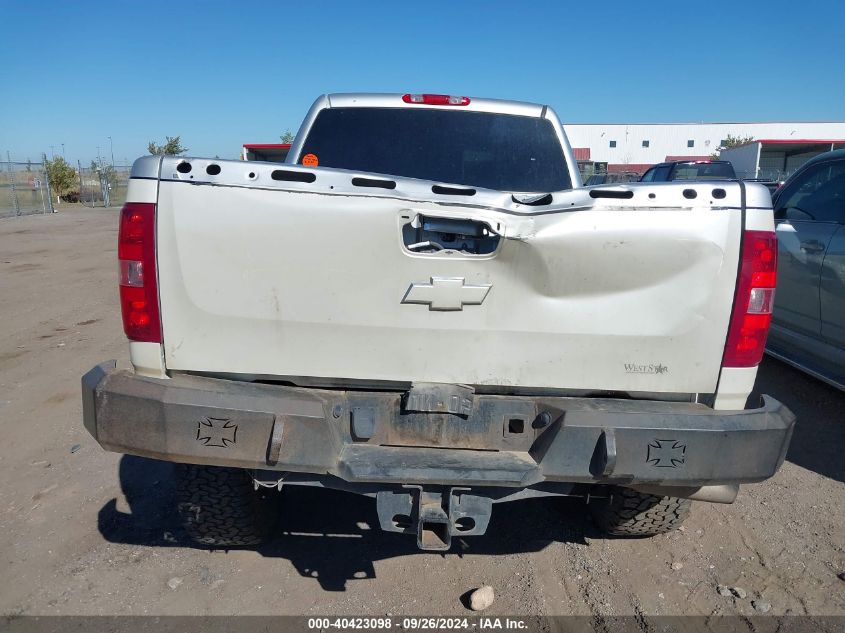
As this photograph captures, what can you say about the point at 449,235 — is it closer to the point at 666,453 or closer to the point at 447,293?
the point at 447,293

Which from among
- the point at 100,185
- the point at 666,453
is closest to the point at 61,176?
the point at 100,185

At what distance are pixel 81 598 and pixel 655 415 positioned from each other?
256 centimetres

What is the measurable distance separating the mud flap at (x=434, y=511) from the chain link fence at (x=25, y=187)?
24.5 meters

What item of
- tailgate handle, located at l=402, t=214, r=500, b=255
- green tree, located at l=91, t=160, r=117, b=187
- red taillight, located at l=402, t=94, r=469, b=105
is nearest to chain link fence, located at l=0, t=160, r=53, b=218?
green tree, located at l=91, t=160, r=117, b=187

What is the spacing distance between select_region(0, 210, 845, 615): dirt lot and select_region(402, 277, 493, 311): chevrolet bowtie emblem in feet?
4.58

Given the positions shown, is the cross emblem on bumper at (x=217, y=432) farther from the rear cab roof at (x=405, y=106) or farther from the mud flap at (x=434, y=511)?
the rear cab roof at (x=405, y=106)

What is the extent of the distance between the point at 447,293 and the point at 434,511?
0.81 metres

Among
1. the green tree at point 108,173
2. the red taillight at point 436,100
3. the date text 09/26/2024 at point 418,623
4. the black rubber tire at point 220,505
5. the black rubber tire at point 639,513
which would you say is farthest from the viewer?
the green tree at point 108,173

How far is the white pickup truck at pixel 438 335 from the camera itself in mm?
2326

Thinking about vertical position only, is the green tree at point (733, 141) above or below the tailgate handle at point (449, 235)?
above

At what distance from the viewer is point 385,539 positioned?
332cm

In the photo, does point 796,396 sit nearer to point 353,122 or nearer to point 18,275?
point 353,122

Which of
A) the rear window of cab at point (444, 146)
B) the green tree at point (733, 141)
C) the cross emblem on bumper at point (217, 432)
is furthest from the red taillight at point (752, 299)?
the green tree at point (733, 141)

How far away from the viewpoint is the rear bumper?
2.30 metres
